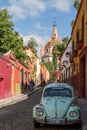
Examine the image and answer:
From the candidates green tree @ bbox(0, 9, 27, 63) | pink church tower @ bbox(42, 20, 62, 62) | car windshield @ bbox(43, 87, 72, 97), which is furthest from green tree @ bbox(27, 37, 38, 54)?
car windshield @ bbox(43, 87, 72, 97)

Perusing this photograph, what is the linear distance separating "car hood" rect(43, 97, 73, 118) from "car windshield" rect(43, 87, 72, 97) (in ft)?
2.24

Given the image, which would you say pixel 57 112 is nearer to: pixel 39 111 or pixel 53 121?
pixel 53 121

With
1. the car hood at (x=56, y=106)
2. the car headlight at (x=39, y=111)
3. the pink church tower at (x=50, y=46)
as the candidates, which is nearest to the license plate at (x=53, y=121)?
the car hood at (x=56, y=106)

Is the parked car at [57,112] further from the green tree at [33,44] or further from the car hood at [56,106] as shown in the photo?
the green tree at [33,44]

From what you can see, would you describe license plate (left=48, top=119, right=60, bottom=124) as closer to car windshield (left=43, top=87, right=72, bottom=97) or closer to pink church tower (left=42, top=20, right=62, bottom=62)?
car windshield (left=43, top=87, right=72, bottom=97)

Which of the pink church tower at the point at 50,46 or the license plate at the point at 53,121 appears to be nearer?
the license plate at the point at 53,121

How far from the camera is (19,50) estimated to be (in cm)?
5719

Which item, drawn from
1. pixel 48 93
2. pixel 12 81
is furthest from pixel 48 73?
pixel 48 93

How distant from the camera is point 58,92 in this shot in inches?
604

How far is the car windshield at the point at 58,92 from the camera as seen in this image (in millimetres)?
15218

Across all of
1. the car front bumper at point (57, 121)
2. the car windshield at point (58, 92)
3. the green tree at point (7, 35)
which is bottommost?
the car front bumper at point (57, 121)

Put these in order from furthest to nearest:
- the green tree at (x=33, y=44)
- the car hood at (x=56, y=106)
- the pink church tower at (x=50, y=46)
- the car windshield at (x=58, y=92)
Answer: the pink church tower at (x=50, y=46) < the green tree at (x=33, y=44) < the car windshield at (x=58, y=92) < the car hood at (x=56, y=106)

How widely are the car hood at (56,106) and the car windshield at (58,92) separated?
68 centimetres

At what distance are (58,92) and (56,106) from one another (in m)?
1.54
